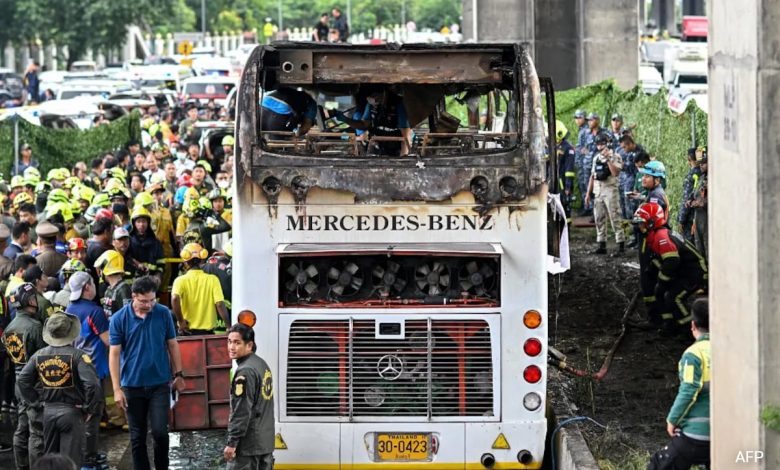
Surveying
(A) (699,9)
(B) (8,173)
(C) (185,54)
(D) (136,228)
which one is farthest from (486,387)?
(A) (699,9)

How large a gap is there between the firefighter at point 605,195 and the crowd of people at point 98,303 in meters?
6.05

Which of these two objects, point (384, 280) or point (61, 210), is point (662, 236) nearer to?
point (384, 280)

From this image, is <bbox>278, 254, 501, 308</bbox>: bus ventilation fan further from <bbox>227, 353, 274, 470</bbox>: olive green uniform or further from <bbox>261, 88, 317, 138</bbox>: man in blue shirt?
<bbox>261, 88, 317, 138</bbox>: man in blue shirt

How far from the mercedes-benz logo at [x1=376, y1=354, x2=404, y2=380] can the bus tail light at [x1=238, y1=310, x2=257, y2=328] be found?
3.01ft

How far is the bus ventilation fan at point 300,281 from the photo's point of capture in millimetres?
10727

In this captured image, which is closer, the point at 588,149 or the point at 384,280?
the point at 384,280

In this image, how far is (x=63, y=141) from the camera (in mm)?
31109

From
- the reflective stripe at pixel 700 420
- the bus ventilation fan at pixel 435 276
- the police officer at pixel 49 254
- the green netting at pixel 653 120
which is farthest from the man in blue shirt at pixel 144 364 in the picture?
the green netting at pixel 653 120

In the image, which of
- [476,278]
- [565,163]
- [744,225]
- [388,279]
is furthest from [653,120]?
[744,225]

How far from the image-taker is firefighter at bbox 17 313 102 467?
10727 millimetres

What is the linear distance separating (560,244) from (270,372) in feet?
12.5

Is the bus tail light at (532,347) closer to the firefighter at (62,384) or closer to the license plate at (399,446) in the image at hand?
the license plate at (399,446)

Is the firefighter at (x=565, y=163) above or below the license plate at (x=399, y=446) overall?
above

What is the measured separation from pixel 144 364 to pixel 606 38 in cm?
2573
